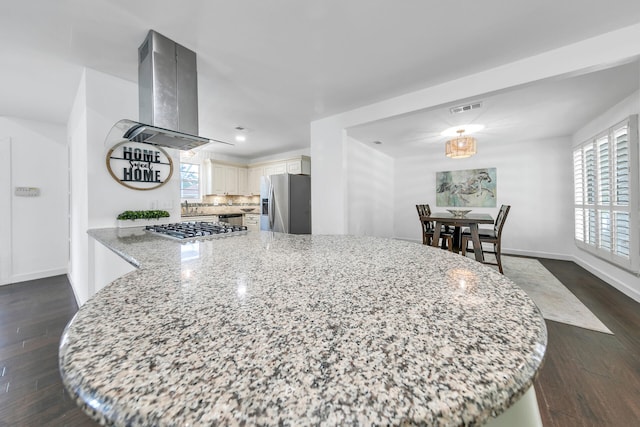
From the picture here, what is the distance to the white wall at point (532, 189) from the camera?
441 cm

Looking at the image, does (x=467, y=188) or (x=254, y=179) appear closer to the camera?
(x=467, y=188)

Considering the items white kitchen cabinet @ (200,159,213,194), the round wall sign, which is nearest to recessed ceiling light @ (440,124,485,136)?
the round wall sign

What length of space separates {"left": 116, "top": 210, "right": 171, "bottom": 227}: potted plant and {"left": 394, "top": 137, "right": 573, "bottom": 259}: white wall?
489 centimetres

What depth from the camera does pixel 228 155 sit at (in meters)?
5.74

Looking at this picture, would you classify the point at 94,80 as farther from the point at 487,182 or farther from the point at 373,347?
the point at 487,182

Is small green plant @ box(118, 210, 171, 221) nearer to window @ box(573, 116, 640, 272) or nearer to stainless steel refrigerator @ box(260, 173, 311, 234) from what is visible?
stainless steel refrigerator @ box(260, 173, 311, 234)

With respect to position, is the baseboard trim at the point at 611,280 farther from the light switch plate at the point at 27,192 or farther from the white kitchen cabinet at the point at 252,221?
the light switch plate at the point at 27,192

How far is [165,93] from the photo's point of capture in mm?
1829

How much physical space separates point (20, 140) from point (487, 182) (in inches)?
302

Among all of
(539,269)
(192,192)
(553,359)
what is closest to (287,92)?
(553,359)

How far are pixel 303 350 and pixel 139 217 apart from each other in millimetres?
2456

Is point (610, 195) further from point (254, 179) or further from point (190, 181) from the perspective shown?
point (190, 181)

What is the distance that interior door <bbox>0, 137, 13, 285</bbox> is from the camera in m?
3.17

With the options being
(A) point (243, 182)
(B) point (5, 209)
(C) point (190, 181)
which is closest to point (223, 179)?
(A) point (243, 182)
